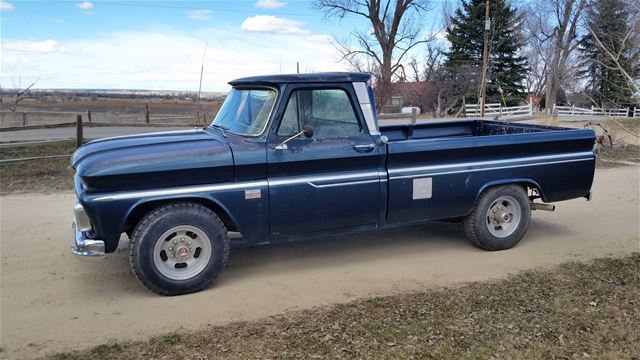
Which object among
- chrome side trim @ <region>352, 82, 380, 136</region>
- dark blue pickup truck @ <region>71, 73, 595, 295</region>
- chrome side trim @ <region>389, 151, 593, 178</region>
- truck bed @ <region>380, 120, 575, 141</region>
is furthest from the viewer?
truck bed @ <region>380, 120, 575, 141</region>

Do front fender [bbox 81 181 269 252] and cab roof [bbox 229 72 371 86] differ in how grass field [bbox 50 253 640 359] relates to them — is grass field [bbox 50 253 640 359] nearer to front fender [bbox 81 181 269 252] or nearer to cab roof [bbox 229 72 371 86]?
front fender [bbox 81 181 269 252]

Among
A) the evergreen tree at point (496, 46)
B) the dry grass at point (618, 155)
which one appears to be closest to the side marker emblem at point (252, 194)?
the dry grass at point (618, 155)

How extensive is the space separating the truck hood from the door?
50 cm

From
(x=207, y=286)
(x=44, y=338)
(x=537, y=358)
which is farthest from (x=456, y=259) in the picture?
(x=44, y=338)

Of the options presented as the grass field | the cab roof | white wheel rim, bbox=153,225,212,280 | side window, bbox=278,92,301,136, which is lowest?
the grass field

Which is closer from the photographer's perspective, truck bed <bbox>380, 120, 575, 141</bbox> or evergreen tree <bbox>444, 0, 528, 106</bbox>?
truck bed <bbox>380, 120, 575, 141</bbox>

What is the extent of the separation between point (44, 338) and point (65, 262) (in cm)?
172

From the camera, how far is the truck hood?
171 inches

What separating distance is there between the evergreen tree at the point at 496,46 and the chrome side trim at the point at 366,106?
3627 centimetres

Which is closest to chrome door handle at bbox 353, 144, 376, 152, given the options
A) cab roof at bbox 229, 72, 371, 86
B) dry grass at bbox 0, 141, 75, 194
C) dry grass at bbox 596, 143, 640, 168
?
cab roof at bbox 229, 72, 371, 86

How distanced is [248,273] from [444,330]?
2.11 meters

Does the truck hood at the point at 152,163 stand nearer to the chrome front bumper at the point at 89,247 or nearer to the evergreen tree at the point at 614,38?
the chrome front bumper at the point at 89,247

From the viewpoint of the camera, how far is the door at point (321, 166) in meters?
4.92

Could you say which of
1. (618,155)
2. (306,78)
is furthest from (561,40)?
(306,78)
